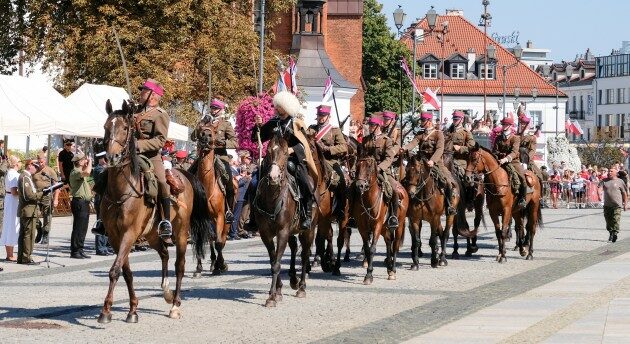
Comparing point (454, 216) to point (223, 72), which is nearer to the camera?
point (454, 216)

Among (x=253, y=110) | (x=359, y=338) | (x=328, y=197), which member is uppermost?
(x=253, y=110)

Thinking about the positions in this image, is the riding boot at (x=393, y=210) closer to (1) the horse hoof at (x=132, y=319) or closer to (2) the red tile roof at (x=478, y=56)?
(1) the horse hoof at (x=132, y=319)

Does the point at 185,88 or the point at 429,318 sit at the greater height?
the point at 185,88

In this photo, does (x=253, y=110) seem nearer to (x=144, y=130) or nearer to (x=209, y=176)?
(x=209, y=176)

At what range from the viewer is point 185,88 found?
51.0 meters

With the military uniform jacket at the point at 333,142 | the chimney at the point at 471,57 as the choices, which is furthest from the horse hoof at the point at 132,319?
the chimney at the point at 471,57

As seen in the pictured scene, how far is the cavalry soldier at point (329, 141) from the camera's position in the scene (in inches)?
827

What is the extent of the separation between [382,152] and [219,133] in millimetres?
2834

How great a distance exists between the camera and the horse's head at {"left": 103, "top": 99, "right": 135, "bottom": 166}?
15.2 metres

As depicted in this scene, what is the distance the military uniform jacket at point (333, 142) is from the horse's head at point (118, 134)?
5782 millimetres

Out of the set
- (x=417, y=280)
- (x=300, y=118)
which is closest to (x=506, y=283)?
(x=417, y=280)

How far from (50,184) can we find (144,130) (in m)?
9.50

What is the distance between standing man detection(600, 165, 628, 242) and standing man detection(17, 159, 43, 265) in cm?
1459

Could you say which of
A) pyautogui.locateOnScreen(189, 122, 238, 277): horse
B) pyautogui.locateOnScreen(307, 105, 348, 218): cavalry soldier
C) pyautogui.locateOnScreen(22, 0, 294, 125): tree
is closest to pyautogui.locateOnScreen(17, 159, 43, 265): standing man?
pyautogui.locateOnScreen(189, 122, 238, 277): horse
